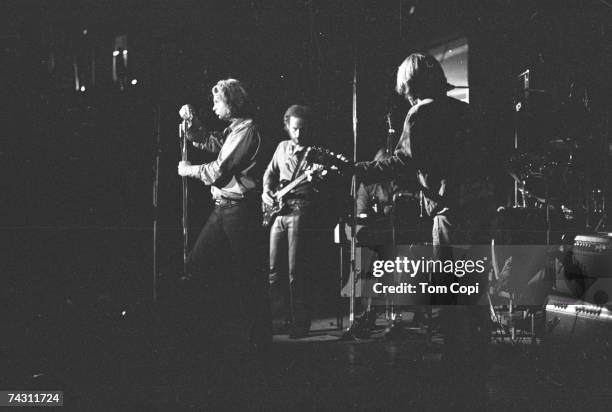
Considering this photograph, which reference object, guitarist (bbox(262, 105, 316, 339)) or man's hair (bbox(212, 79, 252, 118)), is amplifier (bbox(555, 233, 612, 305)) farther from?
man's hair (bbox(212, 79, 252, 118))

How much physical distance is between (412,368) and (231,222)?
4.21ft

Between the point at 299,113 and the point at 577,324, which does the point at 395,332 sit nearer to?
the point at 577,324

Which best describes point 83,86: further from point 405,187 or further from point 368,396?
point 368,396

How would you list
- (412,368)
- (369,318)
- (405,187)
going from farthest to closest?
(369,318), (405,187), (412,368)

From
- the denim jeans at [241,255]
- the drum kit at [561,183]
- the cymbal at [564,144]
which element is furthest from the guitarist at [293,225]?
the cymbal at [564,144]

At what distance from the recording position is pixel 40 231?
3.99m

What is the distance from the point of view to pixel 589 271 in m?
3.99

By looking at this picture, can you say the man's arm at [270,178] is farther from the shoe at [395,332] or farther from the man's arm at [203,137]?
the shoe at [395,332]

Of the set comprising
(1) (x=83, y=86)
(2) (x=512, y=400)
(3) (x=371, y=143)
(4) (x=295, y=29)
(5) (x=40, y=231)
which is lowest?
(2) (x=512, y=400)

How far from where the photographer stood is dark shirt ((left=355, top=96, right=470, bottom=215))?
3.23m

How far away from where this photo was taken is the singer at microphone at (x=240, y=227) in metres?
3.63

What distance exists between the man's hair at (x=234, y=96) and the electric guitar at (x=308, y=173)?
478mm

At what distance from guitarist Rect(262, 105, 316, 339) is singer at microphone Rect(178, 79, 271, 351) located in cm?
44

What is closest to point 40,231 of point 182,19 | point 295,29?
point 182,19
